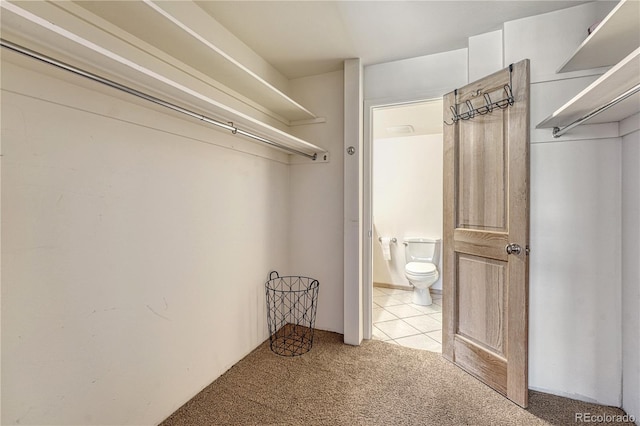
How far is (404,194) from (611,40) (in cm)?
274

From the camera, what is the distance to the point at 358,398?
169cm

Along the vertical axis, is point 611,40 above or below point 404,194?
above

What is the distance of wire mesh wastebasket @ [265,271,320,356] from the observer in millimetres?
2445

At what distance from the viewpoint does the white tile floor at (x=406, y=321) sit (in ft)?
8.09

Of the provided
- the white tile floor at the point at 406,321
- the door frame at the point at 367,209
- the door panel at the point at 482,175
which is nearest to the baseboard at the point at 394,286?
the white tile floor at the point at 406,321

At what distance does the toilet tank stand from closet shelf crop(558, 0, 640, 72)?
2.35 metres

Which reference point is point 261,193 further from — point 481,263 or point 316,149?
point 481,263

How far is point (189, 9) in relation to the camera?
5.23ft

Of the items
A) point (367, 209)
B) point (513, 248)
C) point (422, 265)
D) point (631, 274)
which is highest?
point (367, 209)

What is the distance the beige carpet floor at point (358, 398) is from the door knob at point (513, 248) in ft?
2.93

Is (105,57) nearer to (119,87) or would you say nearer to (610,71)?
(119,87)

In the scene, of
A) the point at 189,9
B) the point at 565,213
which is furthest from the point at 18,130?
the point at 565,213

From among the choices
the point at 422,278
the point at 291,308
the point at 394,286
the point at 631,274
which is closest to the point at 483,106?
the point at 631,274

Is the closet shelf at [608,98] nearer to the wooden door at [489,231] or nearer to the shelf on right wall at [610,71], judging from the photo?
the shelf on right wall at [610,71]
